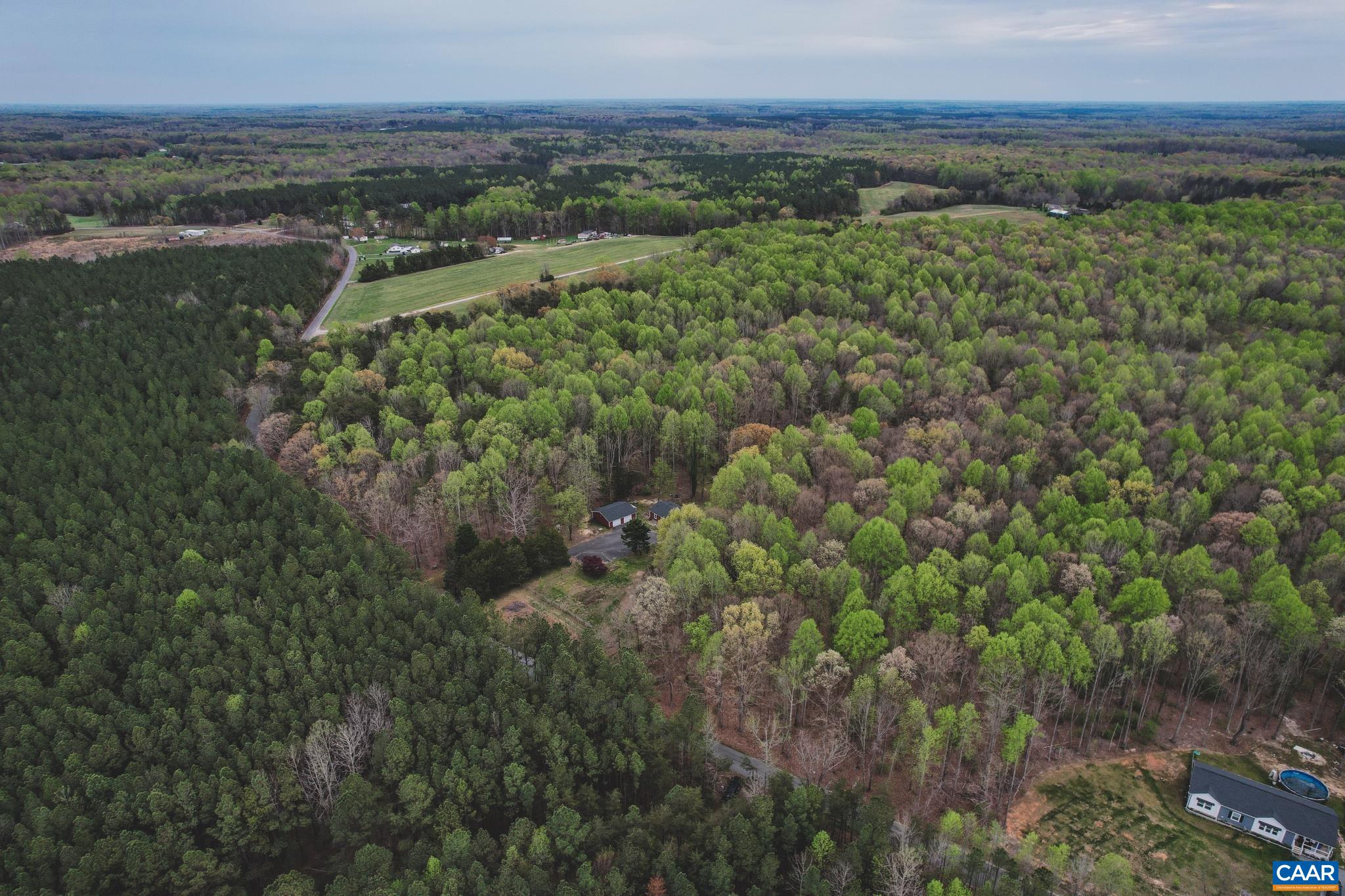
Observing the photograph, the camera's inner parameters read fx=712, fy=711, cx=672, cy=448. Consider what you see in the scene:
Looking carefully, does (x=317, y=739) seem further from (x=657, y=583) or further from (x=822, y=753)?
(x=822, y=753)

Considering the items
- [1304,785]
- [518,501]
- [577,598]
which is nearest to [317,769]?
[577,598]

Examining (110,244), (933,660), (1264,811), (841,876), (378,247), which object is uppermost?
(110,244)

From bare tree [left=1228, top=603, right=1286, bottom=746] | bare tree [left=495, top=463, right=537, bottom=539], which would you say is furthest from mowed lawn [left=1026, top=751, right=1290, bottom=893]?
bare tree [left=495, top=463, right=537, bottom=539]

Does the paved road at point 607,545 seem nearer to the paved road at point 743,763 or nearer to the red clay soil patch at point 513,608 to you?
the red clay soil patch at point 513,608

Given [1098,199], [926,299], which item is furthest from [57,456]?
[1098,199]

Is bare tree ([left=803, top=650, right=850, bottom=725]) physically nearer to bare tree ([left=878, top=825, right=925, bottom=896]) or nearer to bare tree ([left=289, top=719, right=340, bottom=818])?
bare tree ([left=878, top=825, right=925, bottom=896])

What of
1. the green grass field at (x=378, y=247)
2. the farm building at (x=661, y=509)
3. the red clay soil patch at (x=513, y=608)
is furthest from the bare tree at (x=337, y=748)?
the green grass field at (x=378, y=247)
